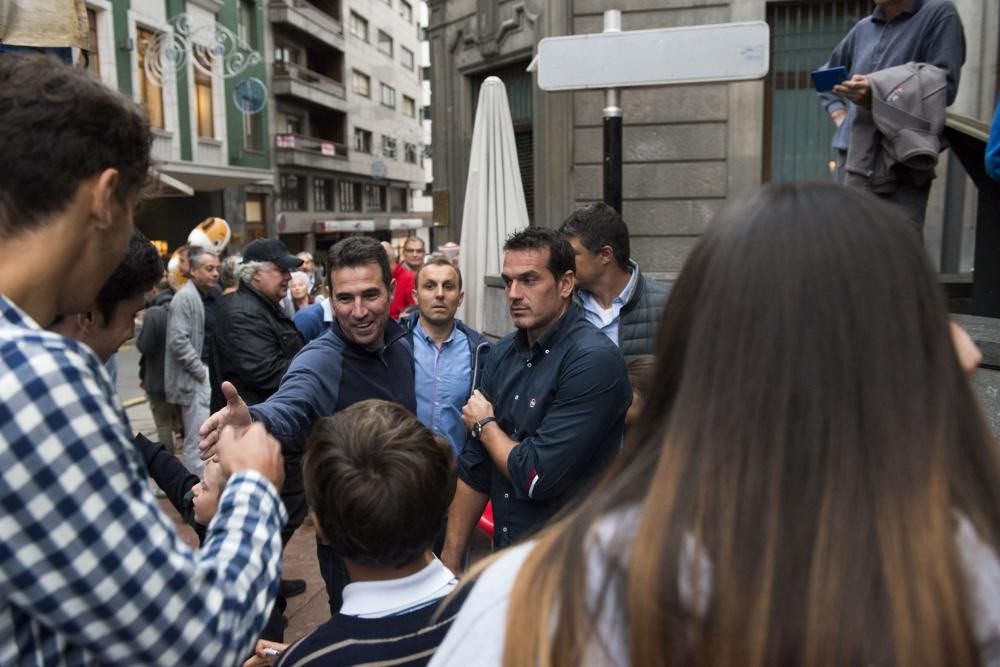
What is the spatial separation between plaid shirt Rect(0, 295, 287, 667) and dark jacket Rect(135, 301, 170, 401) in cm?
574

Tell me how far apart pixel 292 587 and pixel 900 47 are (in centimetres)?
439

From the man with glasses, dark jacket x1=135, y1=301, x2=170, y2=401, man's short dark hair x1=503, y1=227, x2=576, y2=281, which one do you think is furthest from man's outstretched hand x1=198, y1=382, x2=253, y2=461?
the man with glasses

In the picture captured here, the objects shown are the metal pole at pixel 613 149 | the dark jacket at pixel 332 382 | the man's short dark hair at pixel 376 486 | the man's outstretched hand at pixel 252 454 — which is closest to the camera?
the man's outstretched hand at pixel 252 454

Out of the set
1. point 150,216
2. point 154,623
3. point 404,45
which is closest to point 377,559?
point 154,623

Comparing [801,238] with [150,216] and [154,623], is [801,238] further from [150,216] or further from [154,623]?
[150,216]

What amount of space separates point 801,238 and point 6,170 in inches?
43.7

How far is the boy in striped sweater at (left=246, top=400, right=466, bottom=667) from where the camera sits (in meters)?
1.55

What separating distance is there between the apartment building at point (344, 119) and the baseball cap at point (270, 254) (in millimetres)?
25913

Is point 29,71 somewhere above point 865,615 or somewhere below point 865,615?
above

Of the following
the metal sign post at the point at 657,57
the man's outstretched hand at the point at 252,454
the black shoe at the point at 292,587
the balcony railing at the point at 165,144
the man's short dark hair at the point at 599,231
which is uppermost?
the balcony railing at the point at 165,144

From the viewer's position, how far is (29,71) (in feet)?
3.92

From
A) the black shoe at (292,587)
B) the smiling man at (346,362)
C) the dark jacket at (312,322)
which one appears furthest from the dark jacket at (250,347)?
the smiling man at (346,362)

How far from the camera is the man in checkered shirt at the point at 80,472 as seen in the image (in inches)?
39.1

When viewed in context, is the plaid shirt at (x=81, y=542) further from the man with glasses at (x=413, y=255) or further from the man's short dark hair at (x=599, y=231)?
the man with glasses at (x=413, y=255)
